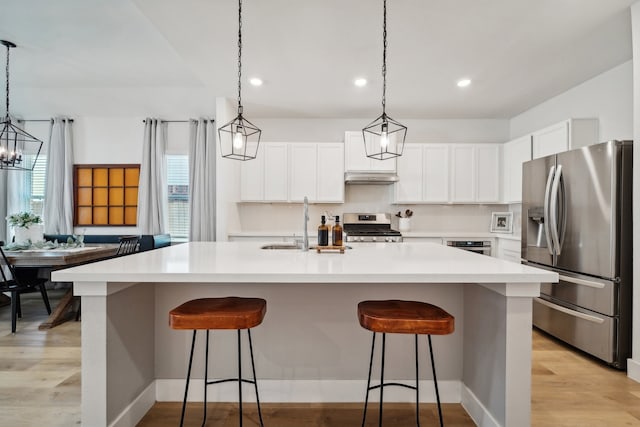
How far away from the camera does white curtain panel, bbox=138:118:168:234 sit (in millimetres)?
4949

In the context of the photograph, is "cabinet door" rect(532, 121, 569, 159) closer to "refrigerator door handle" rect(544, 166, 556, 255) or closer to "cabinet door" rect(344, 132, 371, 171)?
"refrigerator door handle" rect(544, 166, 556, 255)

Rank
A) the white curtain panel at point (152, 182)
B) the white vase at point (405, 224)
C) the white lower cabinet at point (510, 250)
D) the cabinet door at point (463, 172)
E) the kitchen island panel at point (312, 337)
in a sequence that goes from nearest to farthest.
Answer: the kitchen island panel at point (312, 337) < the white lower cabinet at point (510, 250) < the cabinet door at point (463, 172) < the white vase at point (405, 224) < the white curtain panel at point (152, 182)

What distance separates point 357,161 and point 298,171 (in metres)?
0.83

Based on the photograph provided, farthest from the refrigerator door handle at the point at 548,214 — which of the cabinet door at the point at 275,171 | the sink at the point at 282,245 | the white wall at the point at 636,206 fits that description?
the cabinet door at the point at 275,171

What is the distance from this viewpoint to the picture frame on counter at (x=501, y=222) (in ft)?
15.4

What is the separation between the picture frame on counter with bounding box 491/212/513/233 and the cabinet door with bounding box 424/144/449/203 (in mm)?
832

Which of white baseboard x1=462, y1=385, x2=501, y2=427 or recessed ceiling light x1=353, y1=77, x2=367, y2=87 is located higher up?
recessed ceiling light x1=353, y1=77, x2=367, y2=87

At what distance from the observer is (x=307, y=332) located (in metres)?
2.01

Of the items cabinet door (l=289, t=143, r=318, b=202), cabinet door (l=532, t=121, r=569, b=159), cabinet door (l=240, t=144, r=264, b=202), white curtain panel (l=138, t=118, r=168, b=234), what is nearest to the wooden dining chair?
white curtain panel (l=138, t=118, r=168, b=234)

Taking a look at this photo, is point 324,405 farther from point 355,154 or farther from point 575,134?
point 575,134

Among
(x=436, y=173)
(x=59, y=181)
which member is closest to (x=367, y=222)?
(x=436, y=173)

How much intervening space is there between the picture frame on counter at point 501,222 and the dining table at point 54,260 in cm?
514

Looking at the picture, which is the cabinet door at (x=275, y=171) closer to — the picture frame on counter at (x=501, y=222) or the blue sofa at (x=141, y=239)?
the blue sofa at (x=141, y=239)

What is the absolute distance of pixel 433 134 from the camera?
4.93 metres
